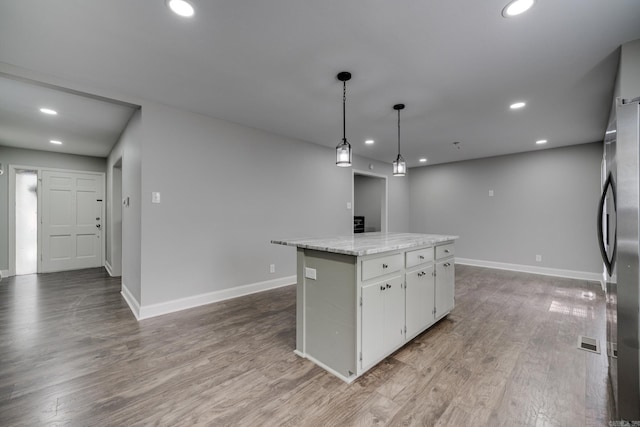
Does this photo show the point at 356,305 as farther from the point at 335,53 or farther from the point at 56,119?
the point at 56,119

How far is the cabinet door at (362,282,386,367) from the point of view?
194cm

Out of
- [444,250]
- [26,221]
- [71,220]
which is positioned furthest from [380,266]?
[26,221]

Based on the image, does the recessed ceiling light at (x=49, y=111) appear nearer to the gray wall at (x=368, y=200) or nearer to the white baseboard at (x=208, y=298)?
the white baseboard at (x=208, y=298)

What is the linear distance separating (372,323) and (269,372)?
0.87 meters

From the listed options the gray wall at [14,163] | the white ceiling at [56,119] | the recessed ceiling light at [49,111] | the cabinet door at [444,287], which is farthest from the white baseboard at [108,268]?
the cabinet door at [444,287]

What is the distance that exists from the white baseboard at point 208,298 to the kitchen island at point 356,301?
5.86 ft

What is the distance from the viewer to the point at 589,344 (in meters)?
2.46

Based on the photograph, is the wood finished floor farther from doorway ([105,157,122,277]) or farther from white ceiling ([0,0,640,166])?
white ceiling ([0,0,640,166])

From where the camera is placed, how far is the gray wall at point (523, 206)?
489cm

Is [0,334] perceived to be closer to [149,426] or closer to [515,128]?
[149,426]

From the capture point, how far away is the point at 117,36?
1947 mm

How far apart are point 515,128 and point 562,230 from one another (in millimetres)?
2583

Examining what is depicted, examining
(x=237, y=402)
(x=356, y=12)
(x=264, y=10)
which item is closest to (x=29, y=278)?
(x=237, y=402)

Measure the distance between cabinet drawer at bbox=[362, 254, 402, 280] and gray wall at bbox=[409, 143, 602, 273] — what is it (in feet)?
15.7
